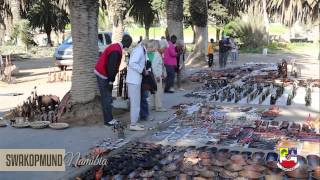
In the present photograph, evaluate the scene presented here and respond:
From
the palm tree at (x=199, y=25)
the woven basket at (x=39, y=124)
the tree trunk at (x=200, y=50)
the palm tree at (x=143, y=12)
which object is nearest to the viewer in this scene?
the woven basket at (x=39, y=124)

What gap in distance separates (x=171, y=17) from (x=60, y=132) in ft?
27.3

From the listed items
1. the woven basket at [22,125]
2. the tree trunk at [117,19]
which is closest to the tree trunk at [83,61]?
the woven basket at [22,125]

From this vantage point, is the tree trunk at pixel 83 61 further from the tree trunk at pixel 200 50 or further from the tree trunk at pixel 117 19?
the tree trunk at pixel 200 50

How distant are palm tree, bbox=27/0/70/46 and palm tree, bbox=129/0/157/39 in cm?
760

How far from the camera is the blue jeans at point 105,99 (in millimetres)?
9648

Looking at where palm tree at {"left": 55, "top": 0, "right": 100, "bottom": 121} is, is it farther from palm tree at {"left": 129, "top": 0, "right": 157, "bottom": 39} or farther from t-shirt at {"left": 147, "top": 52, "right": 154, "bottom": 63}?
palm tree at {"left": 129, "top": 0, "right": 157, "bottom": 39}

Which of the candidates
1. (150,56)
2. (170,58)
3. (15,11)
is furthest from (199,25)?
(15,11)

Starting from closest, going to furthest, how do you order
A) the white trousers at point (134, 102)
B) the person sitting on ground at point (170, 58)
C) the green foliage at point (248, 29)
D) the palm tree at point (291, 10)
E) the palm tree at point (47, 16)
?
the white trousers at point (134, 102)
the person sitting on ground at point (170, 58)
the green foliage at point (248, 29)
the palm tree at point (291, 10)
the palm tree at point (47, 16)

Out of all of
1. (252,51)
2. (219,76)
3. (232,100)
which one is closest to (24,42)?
(252,51)

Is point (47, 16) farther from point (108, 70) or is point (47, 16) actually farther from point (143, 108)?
point (108, 70)

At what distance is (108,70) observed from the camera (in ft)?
31.1

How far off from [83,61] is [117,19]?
13.0 m

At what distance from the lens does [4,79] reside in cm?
1928

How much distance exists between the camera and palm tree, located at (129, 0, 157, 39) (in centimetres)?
4391
